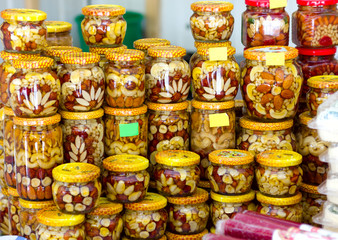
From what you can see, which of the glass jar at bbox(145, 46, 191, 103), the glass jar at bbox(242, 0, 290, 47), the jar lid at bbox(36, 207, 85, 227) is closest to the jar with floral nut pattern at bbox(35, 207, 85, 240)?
the jar lid at bbox(36, 207, 85, 227)

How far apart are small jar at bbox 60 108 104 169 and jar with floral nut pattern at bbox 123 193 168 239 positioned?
0.26 m

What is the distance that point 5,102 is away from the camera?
2414mm

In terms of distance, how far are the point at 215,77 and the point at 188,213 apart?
0.59 meters

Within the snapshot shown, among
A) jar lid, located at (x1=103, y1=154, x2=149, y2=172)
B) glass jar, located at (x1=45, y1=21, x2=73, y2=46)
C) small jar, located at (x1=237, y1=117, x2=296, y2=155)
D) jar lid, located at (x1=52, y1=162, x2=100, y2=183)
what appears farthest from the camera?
glass jar, located at (x1=45, y1=21, x2=73, y2=46)

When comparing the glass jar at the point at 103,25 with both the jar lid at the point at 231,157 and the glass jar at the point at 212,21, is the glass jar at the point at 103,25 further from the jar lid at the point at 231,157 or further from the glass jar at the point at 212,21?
the jar lid at the point at 231,157

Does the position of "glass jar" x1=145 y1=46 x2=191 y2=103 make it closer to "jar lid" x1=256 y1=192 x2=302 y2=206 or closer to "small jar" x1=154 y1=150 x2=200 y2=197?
"small jar" x1=154 y1=150 x2=200 y2=197

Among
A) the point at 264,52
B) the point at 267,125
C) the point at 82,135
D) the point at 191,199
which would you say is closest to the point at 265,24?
the point at 264,52

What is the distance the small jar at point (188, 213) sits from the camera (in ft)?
8.03

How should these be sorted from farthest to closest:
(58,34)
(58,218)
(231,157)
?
(58,34), (231,157), (58,218)

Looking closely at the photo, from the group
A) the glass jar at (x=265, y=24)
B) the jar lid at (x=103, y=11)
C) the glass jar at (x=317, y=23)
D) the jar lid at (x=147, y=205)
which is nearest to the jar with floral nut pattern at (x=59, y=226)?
the jar lid at (x=147, y=205)

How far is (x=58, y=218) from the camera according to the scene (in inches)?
85.0

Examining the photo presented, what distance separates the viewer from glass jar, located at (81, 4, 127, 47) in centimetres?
248

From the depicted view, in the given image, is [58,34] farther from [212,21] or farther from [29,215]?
[29,215]

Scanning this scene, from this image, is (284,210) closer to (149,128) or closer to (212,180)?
(212,180)
